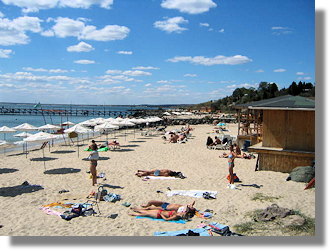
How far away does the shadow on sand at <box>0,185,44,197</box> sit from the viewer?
8484 mm

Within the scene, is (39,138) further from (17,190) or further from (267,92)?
(267,92)

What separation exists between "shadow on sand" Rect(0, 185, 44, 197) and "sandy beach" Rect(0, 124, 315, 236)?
0.09ft

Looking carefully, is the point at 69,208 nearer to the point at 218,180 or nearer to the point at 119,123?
the point at 218,180

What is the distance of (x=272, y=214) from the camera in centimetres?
616

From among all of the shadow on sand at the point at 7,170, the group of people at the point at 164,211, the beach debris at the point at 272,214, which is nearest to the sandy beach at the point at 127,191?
the shadow on sand at the point at 7,170

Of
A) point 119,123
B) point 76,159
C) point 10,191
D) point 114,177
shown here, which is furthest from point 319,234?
point 119,123

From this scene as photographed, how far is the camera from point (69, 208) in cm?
717

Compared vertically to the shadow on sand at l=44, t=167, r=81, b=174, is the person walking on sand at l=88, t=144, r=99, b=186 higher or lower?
higher

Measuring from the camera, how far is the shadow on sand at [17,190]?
8484 mm

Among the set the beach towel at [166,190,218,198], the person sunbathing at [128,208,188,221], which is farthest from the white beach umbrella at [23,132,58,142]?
the person sunbathing at [128,208,188,221]

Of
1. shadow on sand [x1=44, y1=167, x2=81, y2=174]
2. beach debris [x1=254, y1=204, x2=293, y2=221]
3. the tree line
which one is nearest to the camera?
beach debris [x1=254, y1=204, x2=293, y2=221]

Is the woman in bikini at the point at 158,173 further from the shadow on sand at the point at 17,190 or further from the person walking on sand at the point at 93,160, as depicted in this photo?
the shadow on sand at the point at 17,190

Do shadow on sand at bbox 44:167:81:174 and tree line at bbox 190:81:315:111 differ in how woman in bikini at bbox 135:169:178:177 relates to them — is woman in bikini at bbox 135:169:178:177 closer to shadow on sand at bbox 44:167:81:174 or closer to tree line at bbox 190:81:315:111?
shadow on sand at bbox 44:167:81:174

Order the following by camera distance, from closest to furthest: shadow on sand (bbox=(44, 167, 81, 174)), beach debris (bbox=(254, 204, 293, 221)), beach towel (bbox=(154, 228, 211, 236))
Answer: beach towel (bbox=(154, 228, 211, 236))
beach debris (bbox=(254, 204, 293, 221))
shadow on sand (bbox=(44, 167, 81, 174))
